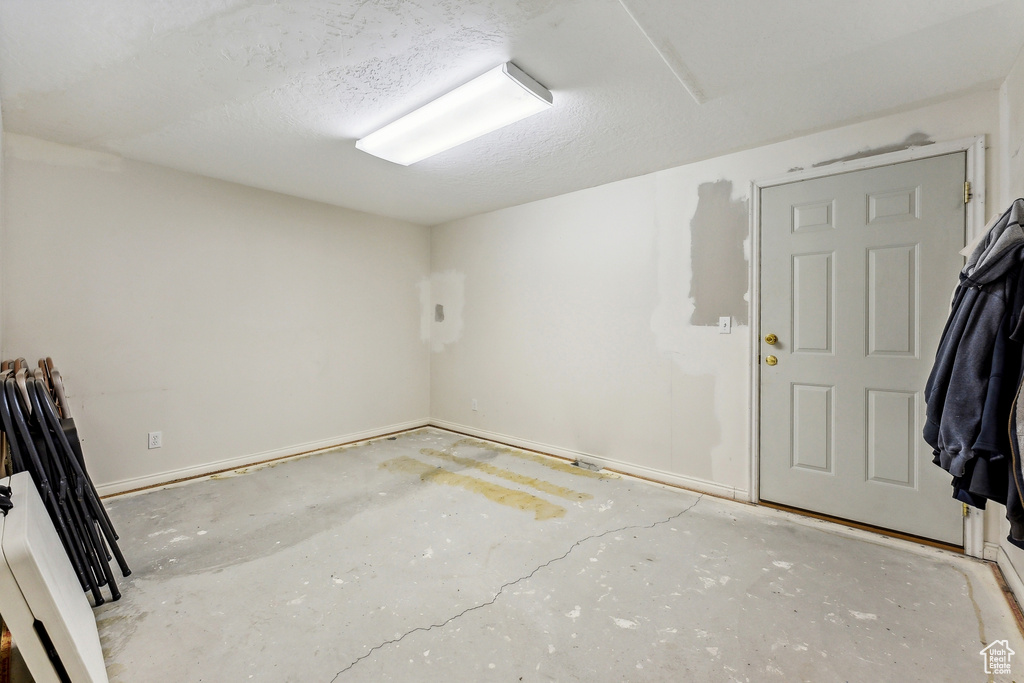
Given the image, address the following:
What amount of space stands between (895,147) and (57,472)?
4.40 metres

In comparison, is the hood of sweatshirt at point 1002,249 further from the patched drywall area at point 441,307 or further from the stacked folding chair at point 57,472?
the patched drywall area at point 441,307

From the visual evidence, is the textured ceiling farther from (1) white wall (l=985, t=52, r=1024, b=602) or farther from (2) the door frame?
(2) the door frame

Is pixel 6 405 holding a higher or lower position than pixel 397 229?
lower

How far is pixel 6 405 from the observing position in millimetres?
1767

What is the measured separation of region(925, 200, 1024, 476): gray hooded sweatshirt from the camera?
1.35 metres

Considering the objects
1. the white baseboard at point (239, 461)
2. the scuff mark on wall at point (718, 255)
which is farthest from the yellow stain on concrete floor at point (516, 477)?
the scuff mark on wall at point (718, 255)

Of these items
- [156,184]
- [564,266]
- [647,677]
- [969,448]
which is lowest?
[647,677]

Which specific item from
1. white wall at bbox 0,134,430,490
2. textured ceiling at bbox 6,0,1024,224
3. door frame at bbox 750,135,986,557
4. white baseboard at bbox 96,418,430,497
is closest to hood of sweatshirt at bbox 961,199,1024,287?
textured ceiling at bbox 6,0,1024,224

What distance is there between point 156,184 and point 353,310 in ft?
5.77

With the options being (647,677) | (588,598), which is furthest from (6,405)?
(647,677)

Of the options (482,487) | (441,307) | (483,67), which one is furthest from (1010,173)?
(441,307)

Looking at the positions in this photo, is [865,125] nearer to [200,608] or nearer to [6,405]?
[200,608]

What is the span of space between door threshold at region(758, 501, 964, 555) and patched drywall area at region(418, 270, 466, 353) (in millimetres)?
3249

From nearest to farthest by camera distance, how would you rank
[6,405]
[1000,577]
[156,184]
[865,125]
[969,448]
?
[969,448]
[6,405]
[1000,577]
[865,125]
[156,184]
